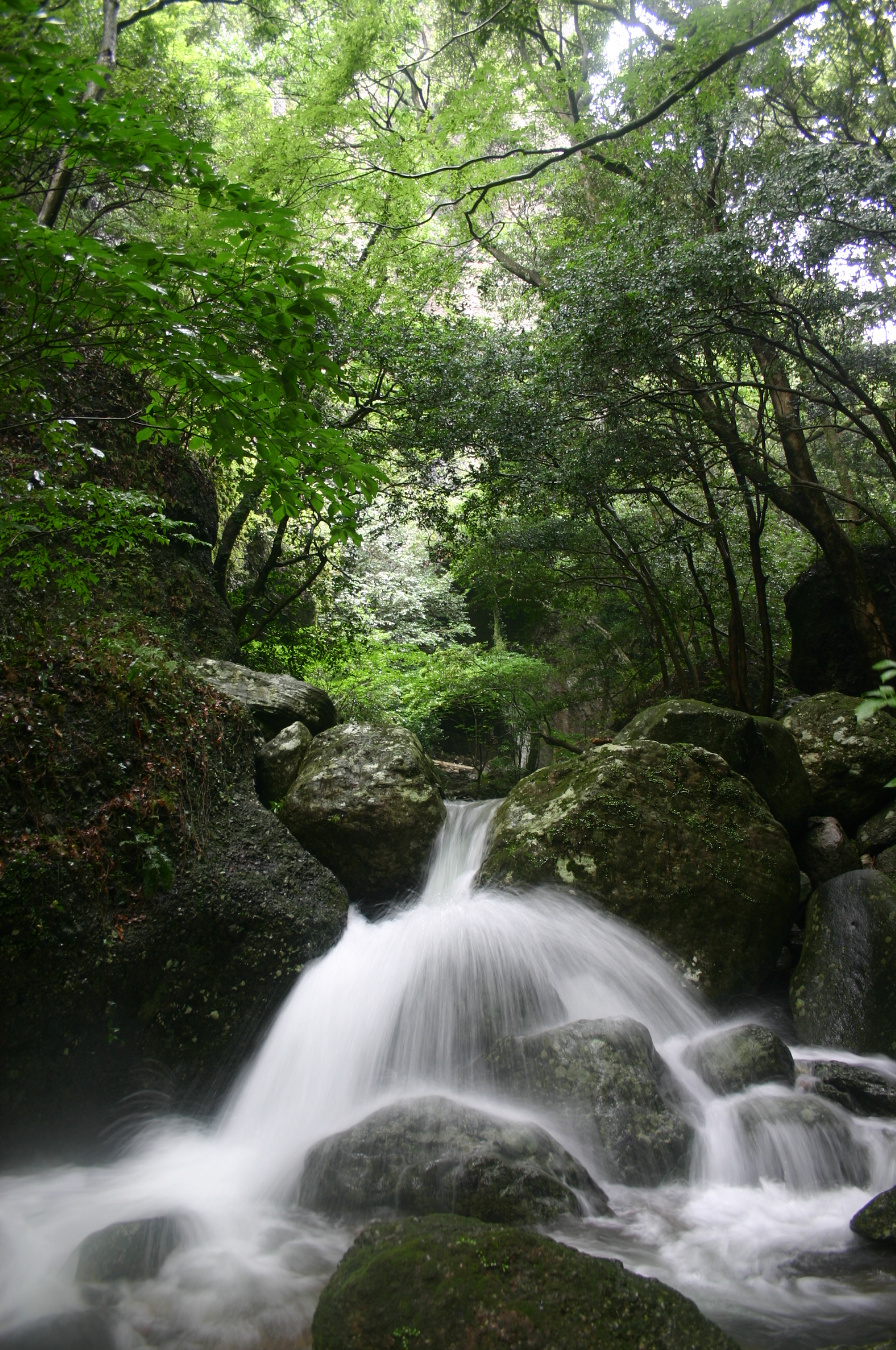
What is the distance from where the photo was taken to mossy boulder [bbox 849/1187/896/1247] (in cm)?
324

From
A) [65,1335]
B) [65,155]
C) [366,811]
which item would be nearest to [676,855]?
[366,811]

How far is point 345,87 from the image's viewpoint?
9273 millimetres

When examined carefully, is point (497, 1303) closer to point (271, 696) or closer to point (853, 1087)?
point (853, 1087)

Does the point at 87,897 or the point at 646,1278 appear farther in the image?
the point at 87,897

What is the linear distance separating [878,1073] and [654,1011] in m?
1.50

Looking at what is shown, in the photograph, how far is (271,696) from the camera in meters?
7.79

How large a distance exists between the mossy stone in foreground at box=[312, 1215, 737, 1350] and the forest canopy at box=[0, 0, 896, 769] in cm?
306

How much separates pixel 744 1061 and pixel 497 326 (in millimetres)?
10298

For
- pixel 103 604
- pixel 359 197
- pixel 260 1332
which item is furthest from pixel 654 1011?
pixel 359 197

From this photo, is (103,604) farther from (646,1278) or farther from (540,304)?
(540,304)

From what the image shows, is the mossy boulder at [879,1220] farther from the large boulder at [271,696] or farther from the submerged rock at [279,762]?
the large boulder at [271,696]

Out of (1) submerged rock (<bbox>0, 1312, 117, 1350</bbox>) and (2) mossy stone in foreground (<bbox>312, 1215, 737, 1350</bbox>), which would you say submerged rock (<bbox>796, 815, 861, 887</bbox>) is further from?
(1) submerged rock (<bbox>0, 1312, 117, 1350</bbox>)

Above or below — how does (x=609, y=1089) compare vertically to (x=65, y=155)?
below

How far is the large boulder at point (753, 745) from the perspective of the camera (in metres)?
6.94
